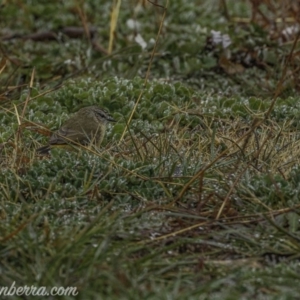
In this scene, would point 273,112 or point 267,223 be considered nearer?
point 267,223

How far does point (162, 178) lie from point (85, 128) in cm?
114

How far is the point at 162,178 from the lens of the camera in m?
5.12

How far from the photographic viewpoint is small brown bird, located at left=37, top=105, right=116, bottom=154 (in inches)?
234

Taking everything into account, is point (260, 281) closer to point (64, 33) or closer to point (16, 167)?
point (16, 167)

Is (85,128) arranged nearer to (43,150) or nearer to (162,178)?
(43,150)

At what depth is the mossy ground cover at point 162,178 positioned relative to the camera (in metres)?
4.08

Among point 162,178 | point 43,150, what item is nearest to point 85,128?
point 43,150

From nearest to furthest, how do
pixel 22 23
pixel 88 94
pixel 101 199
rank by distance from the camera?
pixel 101 199 < pixel 88 94 < pixel 22 23

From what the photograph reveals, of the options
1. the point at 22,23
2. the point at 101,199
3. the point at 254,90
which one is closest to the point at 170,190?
the point at 101,199

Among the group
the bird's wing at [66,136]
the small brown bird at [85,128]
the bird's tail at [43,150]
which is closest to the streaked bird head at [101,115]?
the small brown bird at [85,128]

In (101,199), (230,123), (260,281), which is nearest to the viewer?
(260,281)

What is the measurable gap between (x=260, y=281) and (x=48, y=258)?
96 cm

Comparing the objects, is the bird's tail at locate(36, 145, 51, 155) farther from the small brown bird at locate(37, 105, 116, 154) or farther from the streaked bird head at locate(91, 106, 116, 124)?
the streaked bird head at locate(91, 106, 116, 124)

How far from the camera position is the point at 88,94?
693cm
